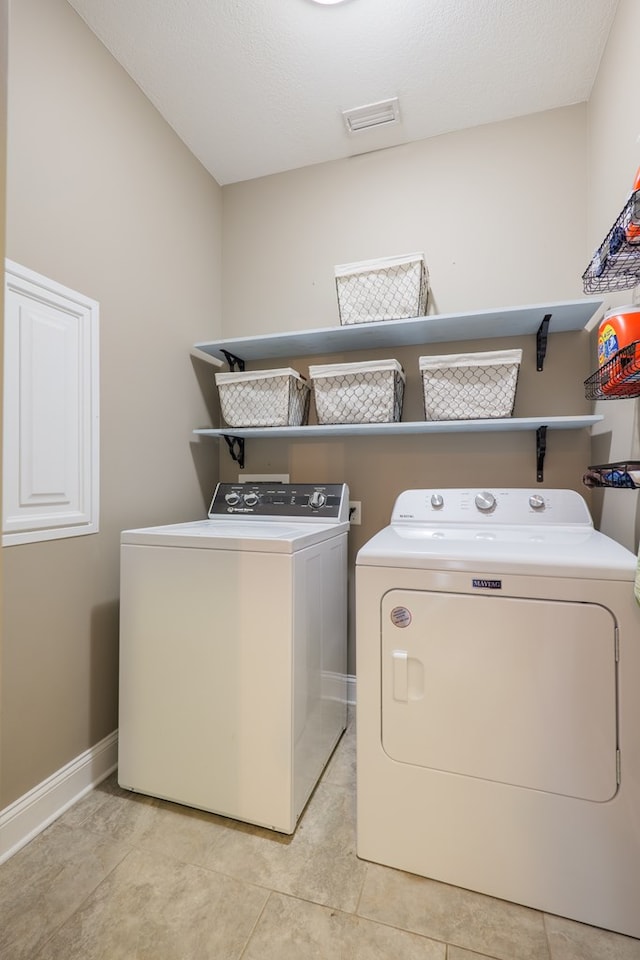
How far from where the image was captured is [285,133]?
6.53 feet

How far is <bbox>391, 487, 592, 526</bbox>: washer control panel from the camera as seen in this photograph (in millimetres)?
1583

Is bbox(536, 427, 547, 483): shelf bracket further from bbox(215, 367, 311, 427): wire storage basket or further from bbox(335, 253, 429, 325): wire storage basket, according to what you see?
bbox(215, 367, 311, 427): wire storage basket

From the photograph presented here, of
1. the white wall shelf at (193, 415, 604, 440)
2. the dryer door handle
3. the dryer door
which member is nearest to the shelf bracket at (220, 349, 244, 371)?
the white wall shelf at (193, 415, 604, 440)

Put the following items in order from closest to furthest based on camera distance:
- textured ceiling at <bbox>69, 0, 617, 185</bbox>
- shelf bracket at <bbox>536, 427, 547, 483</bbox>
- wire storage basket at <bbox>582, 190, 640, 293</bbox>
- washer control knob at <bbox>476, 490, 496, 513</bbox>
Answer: wire storage basket at <bbox>582, 190, 640, 293</bbox> < textured ceiling at <bbox>69, 0, 617, 185</bbox> < washer control knob at <bbox>476, 490, 496, 513</bbox> < shelf bracket at <bbox>536, 427, 547, 483</bbox>

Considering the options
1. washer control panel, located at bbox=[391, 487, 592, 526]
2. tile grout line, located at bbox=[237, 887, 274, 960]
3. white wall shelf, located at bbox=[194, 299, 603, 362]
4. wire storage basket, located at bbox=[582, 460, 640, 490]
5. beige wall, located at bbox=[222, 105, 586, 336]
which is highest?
beige wall, located at bbox=[222, 105, 586, 336]

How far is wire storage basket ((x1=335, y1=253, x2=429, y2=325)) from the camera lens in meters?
1.73

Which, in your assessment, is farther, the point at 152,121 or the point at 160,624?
the point at 152,121

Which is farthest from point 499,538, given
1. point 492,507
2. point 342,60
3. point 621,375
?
point 342,60

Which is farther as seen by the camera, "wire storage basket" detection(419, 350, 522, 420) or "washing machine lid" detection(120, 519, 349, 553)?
"wire storage basket" detection(419, 350, 522, 420)

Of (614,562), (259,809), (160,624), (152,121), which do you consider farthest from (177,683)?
(152,121)

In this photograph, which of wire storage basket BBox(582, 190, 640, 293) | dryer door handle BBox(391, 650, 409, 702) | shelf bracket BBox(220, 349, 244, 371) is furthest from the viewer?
shelf bracket BBox(220, 349, 244, 371)

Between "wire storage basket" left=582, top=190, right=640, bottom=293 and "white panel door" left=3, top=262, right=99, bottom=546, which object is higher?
"wire storage basket" left=582, top=190, right=640, bottom=293

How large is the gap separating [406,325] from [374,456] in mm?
587

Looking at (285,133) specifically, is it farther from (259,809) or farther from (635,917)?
(635,917)
